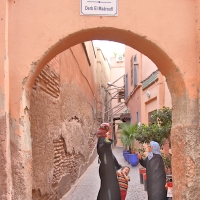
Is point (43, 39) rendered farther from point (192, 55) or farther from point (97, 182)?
point (97, 182)

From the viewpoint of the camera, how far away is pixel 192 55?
3.90m

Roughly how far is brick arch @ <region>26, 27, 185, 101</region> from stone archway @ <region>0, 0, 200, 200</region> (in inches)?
0.6

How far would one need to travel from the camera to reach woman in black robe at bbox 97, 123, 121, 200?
5.06 meters

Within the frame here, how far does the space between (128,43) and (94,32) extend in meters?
0.55

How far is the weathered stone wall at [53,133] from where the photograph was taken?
508 cm

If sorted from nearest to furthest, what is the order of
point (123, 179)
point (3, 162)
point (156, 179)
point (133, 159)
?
1. point (3, 162)
2. point (156, 179)
3. point (123, 179)
4. point (133, 159)

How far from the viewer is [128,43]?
4355mm

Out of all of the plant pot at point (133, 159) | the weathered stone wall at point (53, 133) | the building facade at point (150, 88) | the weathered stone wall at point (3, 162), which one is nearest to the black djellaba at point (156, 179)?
the weathered stone wall at point (53, 133)

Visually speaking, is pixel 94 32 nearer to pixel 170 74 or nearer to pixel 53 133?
pixel 170 74

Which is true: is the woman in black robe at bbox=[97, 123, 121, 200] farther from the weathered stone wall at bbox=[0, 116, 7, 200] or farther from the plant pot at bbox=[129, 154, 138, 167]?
the plant pot at bbox=[129, 154, 138, 167]

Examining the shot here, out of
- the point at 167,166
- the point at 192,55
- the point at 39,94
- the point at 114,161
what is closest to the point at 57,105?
the point at 39,94

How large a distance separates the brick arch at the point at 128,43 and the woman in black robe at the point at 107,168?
150cm

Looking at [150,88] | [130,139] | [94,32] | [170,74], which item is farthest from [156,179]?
[130,139]

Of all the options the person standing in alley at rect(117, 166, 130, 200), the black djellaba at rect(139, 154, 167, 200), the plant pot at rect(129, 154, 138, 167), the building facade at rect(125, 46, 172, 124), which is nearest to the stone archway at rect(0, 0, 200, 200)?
the black djellaba at rect(139, 154, 167, 200)
